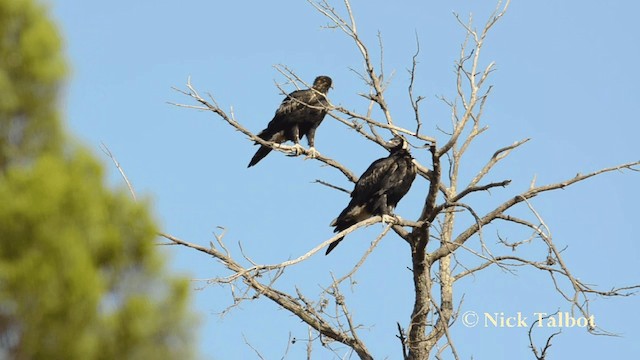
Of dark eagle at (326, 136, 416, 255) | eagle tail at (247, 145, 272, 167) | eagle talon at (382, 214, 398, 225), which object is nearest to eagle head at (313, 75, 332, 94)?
eagle tail at (247, 145, 272, 167)

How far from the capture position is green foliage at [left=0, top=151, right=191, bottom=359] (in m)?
4.21

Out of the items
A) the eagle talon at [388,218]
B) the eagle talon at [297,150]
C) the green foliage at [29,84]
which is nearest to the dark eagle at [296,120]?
the eagle talon at [297,150]

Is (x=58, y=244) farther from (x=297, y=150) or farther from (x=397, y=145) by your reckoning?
(x=297, y=150)

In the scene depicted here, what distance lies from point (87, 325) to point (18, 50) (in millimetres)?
1389

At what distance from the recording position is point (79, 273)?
13.8ft

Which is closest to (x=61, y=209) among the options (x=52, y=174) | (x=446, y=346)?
(x=52, y=174)

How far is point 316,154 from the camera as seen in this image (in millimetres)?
9703

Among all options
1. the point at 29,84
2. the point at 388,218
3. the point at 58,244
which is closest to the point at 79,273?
the point at 58,244

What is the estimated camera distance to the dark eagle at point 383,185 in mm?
10008

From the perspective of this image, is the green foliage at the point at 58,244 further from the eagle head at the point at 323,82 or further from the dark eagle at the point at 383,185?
the eagle head at the point at 323,82

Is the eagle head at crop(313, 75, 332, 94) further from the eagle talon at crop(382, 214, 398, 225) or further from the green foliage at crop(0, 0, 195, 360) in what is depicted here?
the green foliage at crop(0, 0, 195, 360)

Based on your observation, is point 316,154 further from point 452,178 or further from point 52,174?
point 52,174

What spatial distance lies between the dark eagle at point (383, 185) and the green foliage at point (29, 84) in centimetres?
527

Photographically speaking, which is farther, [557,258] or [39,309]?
[557,258]
